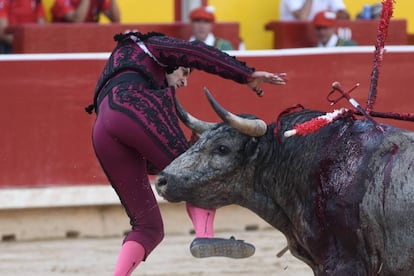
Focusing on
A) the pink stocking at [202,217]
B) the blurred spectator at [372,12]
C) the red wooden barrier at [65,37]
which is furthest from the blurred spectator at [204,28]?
the pink stocking at [202,217]

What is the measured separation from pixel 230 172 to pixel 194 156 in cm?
14

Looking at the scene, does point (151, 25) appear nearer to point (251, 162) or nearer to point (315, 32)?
point (315, 32)

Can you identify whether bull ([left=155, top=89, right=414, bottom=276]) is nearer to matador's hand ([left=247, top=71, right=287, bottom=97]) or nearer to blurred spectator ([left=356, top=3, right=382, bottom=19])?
matador's hand ([left=247, top=71, right=287, bottom=97])

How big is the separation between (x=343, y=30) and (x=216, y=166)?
16.4 feet

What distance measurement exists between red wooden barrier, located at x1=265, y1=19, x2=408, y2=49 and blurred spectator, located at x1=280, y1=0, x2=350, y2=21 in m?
0.25

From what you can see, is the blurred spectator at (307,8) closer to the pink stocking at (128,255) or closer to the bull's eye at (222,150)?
the pink stocking at (128,255)

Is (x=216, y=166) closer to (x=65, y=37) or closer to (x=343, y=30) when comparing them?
(x=65, y=37)

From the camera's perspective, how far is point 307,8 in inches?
367

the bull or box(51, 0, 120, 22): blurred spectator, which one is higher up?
the bull

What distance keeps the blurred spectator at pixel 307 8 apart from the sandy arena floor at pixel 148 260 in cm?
228

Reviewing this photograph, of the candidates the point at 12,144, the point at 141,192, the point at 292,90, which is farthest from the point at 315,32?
the point at 141,192

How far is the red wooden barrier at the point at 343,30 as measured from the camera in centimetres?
904

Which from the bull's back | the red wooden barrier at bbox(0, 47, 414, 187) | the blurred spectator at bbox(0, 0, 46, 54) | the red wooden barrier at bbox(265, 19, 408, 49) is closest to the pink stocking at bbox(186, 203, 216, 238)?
the bull's back

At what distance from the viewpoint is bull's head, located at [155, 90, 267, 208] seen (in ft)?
13.9
